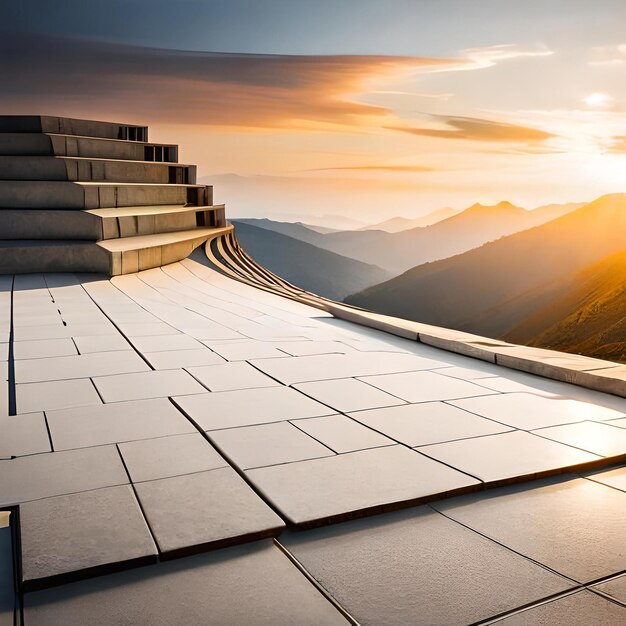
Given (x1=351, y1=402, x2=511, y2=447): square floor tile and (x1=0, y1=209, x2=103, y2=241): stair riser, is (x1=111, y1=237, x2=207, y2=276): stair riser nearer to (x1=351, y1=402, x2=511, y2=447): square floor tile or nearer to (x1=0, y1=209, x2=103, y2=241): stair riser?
(x1=0, y1=209, x2=103, y2=241): stair riser

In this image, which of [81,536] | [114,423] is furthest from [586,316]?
[81,536]

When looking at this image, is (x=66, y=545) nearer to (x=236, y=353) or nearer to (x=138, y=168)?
(x=236, y=353)

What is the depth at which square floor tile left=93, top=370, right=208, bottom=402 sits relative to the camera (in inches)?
162

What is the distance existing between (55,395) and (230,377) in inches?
47.7

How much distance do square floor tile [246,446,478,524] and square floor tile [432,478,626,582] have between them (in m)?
0.16

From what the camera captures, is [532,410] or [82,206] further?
[82,206]

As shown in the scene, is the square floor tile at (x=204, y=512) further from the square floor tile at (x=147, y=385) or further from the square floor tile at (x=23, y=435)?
the square floor tile at (x=147, y=385)

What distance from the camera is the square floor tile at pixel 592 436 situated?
10.9 ft

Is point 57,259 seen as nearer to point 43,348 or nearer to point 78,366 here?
point 43,348

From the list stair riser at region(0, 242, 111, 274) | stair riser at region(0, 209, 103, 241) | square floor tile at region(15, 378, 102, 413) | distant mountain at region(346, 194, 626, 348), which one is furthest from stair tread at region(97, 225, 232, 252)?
distant mountain at region(346, 194, 626, 348)

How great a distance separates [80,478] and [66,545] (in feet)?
2.00

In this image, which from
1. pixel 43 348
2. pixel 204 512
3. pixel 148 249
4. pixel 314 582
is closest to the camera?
pixel 314 582

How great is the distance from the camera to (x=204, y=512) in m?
2.54

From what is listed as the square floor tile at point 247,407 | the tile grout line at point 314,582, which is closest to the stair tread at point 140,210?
the square floor tile at point 247,407
